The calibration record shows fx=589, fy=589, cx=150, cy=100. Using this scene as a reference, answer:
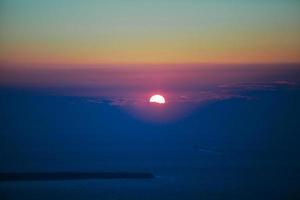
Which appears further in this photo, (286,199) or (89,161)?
(89,161)

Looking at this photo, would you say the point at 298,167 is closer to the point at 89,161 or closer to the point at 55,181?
the point at 89,161

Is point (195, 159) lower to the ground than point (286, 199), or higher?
higher

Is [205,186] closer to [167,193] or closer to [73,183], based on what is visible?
[167,193]

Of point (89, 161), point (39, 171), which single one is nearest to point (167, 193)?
point (89, 161)

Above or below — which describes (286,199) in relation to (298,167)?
below

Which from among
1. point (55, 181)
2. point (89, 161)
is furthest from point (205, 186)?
point (55, 181)

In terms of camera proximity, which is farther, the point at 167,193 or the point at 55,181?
the point at 55,181
